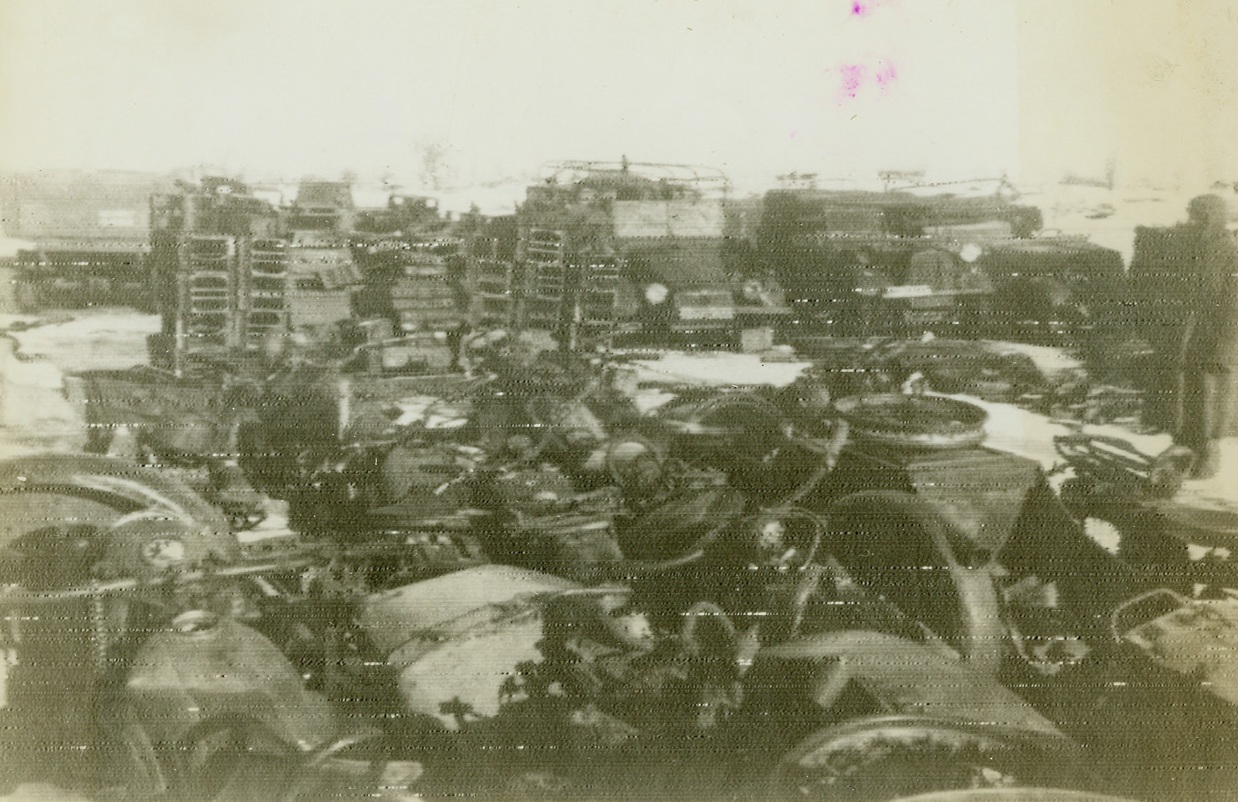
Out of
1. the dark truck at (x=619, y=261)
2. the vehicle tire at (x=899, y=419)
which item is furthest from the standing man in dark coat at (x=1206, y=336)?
the dark truck at (x=619, y=261)

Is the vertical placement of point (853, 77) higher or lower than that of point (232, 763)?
higher

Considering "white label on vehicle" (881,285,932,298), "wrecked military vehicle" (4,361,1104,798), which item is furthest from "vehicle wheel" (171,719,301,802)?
"white label on vehicle" (881,285,932,298)

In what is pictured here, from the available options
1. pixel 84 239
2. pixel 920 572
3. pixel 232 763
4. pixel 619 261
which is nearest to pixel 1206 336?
pixel 920 572

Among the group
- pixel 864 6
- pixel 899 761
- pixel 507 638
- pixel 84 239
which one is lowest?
pixel 899 761

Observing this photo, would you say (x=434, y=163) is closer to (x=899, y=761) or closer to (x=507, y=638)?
(x=507, y=638)

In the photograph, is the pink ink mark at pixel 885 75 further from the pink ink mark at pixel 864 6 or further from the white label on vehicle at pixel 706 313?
the white label on vehicle at pixel 706 313

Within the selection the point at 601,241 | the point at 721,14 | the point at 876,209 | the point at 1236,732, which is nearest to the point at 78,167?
the point at 601,241

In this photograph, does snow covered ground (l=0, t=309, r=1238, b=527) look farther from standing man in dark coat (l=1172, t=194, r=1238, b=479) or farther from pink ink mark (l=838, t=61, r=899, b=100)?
pink ink mark (l=838, t=61, r=899, b=100)
